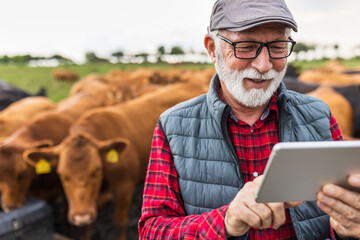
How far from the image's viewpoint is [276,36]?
1361 mm

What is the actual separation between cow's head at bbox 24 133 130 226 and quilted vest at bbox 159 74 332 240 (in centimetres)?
216

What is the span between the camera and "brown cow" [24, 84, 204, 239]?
11.2ft

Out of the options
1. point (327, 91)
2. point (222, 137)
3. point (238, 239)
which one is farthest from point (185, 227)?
point (327, 91)

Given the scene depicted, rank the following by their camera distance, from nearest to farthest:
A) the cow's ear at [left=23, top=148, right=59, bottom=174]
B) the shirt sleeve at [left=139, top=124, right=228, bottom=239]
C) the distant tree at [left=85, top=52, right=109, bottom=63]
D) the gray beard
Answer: the shirt sleeve at [left=139, top=124, right=228, bottom=239], the gray beard, the cow's ear at [left=23, top=148, right=59, bottom=174], the distant tree at [left=85, top=52, right=109, bottom=63]

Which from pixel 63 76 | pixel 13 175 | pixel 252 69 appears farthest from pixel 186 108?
pixel 63 76

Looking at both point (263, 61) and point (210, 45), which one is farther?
point (210, 45)

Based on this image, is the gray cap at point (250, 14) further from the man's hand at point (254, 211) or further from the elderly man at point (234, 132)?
the man's hand at point (254, 211)

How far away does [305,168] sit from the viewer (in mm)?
926

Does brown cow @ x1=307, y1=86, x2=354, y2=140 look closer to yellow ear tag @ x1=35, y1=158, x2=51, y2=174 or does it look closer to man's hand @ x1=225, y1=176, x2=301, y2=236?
yellow ear tag @ x1=35, y1=158, x2=51, y2=174

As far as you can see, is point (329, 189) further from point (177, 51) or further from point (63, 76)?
point (177, 51)

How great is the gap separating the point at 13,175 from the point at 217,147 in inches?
134

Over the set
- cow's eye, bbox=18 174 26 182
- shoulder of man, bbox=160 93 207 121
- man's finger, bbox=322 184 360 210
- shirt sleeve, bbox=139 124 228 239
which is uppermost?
shoulder of man, bbox=160 93 207 121

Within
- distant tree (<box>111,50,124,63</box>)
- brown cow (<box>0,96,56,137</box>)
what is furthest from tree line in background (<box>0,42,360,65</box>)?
brown cow (<box>0,96,56,137</box>)

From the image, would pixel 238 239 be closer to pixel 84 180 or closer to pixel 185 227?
pixel 185 227
